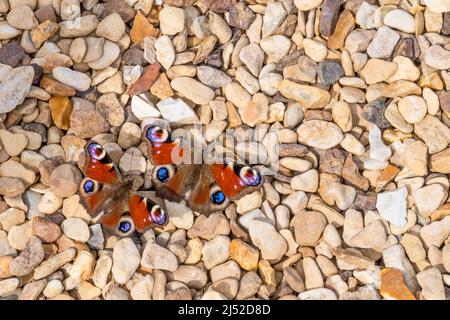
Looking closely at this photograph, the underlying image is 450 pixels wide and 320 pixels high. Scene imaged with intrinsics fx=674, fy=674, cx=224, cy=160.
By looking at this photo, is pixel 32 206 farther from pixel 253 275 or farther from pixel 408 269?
pixel 408 269

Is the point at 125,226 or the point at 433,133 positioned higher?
the point at 433,133

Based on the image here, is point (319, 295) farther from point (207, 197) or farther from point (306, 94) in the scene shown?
point (306, 94)

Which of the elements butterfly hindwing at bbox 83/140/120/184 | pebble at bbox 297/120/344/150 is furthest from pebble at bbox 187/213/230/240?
pebble at bbox 297/120/344/150

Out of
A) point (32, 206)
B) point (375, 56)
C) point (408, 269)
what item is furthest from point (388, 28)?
point (32, 206)

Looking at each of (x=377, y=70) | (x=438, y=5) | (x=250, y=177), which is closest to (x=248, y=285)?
(x=250, y=177)

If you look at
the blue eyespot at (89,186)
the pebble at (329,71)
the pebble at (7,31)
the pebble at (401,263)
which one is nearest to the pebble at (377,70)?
the pebble at (329,71)

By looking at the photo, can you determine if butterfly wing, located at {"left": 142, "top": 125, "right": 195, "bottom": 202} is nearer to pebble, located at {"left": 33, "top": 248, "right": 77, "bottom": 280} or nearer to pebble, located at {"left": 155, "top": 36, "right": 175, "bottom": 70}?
pebble, located at {"left": 155, "top": 36, "right": 175, "bottom": 70}

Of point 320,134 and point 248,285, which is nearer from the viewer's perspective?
point 248,285
